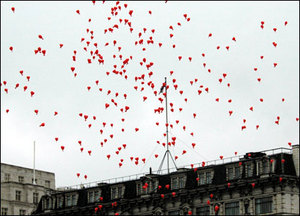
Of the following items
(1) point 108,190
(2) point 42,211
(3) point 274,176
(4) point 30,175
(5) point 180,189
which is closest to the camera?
(3) point 274,176

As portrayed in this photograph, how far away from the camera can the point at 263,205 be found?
89562mm

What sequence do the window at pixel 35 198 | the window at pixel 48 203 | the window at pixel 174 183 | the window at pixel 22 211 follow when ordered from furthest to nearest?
the window at pixel 35 198, the window at pixel 22 211, the window at pixel 48 203, the window at pixel 174 183

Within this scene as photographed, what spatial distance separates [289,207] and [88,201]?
2986 cm

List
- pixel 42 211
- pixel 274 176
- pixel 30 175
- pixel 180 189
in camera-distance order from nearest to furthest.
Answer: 1. pixel 274 176
2. pixel 180 189
3. pixel 42 211
4. pixel 30 175

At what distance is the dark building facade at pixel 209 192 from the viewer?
8875 cm

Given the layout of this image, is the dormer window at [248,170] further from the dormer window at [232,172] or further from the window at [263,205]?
the window at [263,205]

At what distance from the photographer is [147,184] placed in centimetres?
10062

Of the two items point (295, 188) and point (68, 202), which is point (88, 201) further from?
point (295, 188)

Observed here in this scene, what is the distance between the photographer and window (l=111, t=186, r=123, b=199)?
103988mm

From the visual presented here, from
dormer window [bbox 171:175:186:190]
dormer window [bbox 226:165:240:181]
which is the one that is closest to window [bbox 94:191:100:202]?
dormer window [bbox 171:175:186:190]

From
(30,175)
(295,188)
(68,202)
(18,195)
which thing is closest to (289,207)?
(295,188)

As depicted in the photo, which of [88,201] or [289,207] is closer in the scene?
[289,207]

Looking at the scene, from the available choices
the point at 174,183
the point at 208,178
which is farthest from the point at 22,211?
the point at 208,178

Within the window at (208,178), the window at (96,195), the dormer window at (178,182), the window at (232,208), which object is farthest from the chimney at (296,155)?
the window at (96,195)
